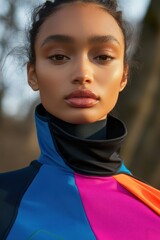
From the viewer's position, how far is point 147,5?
516 cm

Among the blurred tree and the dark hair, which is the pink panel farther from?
the blurred tree

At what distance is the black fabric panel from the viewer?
1.65m

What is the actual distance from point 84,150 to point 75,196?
0.13 metres

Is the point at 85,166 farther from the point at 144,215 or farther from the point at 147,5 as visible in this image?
the point at 147,5

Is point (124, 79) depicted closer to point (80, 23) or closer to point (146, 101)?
point (80, 23)

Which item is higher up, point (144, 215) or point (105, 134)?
point (105, 134)

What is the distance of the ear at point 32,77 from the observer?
1921 mm

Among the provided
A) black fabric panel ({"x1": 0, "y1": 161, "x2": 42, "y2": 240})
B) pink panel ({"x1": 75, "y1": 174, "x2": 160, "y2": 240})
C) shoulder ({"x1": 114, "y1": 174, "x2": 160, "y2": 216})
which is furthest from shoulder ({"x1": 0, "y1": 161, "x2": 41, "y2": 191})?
shoulder ({"x1": 114, "y1": 174, "x2": 160, "y2": 216})

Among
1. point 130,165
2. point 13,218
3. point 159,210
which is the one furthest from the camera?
point 130,165

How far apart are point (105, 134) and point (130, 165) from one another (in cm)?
326

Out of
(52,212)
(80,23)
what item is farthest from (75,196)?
(80,23)

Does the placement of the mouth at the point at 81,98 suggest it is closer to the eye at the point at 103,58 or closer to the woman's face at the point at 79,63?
the woman's face at the point at 79,63

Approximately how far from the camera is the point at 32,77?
194 cm

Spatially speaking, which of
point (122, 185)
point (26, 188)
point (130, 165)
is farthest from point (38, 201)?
point (130, 165)
